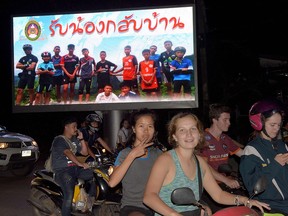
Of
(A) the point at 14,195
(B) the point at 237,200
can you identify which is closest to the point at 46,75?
(A) the point at 14,195

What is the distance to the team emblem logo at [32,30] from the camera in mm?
14453

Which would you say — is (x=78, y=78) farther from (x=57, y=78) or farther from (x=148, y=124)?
(x=148, y=124)

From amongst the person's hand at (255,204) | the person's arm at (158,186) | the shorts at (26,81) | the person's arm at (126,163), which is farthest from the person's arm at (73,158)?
the shorts at (26,81)

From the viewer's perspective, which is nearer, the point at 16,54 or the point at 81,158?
the point at 81,158

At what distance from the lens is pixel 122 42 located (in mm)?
13672

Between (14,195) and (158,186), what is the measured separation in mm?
8285

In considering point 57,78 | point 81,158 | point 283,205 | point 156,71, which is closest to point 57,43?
point 57,78

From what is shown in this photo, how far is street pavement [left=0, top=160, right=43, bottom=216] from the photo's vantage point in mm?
9219

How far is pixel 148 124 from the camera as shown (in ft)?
14.1

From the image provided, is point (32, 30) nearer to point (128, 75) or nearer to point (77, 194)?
point (128, 75)

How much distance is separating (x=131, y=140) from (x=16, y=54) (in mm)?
11092

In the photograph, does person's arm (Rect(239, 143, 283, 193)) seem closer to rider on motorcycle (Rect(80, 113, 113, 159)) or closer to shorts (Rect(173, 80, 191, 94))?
rider on motorcycle (Rect(80, 113, 113, 159))

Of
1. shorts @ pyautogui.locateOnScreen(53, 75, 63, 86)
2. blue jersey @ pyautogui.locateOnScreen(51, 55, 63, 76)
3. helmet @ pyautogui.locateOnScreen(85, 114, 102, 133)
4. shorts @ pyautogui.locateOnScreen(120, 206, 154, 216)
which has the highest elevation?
blue jersey @ pyautogui.locateOnScreen(51, 55, 63, 76)

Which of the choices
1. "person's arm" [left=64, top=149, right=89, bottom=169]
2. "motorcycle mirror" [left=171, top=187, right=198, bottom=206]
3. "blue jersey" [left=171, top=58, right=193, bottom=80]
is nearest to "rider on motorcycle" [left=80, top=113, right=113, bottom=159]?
"person's arm" [left=64, top=149, right=89, bottom=169]
